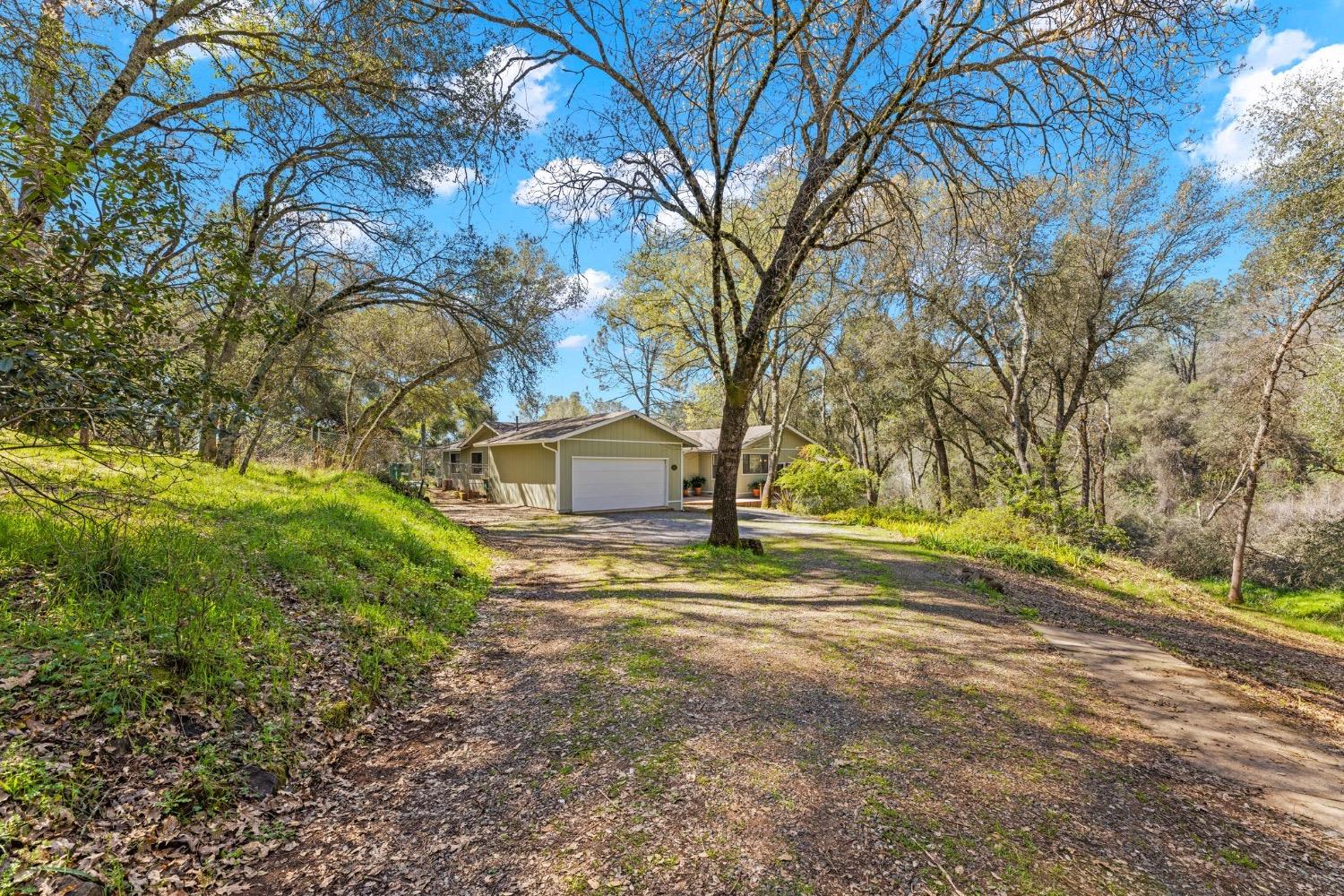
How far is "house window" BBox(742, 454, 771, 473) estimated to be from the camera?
81.8 feet

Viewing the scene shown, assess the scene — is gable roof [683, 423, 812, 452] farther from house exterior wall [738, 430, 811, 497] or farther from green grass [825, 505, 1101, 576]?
green grass [825, 505, 1101, 576]

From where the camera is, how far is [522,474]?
19000 mm

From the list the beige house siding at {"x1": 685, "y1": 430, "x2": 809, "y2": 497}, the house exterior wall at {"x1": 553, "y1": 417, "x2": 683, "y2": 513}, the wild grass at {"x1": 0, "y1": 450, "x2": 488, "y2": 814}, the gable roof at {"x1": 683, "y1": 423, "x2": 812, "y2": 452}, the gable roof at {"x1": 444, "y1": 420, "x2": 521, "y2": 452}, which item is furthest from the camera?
the beige house siding at {"x1": 685, "y1": 430, "x2": 809, "y2": 497}

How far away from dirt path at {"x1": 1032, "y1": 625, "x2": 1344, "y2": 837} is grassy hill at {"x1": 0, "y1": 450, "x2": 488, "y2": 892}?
508 centimetres

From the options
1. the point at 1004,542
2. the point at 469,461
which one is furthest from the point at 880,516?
the point at 469,461

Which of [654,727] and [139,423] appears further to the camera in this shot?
[654,727]

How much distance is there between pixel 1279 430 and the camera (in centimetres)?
1177

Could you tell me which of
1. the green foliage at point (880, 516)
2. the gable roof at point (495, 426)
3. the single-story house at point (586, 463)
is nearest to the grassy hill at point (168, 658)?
the single-story house at point (586, 463)

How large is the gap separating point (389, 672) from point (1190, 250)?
56.4ft

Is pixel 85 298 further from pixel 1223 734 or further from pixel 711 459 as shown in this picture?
pixel 711 459

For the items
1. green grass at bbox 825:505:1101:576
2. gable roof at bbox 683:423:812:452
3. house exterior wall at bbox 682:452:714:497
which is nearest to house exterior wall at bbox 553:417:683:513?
gable roof at bbox 683:423:812:452

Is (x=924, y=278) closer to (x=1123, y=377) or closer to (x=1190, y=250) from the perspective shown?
(x=1190, y=250)

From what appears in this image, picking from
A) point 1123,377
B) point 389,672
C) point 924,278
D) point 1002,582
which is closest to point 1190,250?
point 1123,377

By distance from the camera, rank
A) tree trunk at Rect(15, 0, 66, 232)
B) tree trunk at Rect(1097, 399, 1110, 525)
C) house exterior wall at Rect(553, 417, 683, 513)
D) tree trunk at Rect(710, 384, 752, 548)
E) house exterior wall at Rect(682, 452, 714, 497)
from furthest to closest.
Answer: house exterior wall at Rect(682, 452, 714, 497)
tree trunk at Rect(1097, 399, 1110, 525)
house exterior wall at Rect(553, 417, 683, 513)
tree trunk at Rect(710, 384, 752, 548)
tree trunk at Rect(15, 0, 66, 232)
